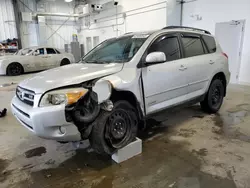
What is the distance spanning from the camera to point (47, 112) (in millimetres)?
1925

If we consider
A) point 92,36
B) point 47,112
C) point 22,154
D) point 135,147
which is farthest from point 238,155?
point 92,36

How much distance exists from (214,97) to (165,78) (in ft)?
5.41

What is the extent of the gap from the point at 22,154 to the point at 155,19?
791 cm

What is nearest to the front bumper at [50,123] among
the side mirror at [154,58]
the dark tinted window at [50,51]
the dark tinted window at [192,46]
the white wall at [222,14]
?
the side mirror at [154,58]

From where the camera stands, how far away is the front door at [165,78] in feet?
8.55

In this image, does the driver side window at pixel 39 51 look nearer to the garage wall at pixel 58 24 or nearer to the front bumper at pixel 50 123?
the garage wall at pixel 58 24

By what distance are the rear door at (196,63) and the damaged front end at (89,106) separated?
1.60 m

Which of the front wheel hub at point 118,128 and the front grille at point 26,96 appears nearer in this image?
the front grille at point 26,96

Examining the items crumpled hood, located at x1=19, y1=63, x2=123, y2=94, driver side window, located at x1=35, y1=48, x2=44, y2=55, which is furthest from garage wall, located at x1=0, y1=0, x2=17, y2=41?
crumpled hood, located at x1=19, y1=63, x2=123, y2=94

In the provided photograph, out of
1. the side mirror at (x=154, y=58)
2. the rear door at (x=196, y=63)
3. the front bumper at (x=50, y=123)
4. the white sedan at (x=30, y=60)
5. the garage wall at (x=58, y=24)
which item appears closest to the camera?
the front bumper at (x=50, y=123)

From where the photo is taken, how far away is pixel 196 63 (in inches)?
128

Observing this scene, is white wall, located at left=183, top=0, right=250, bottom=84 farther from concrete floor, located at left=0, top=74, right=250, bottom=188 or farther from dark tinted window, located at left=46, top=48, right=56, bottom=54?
dark tinted window, located at left=46, top=48, right=56, bottom=54

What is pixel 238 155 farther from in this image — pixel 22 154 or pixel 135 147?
pixel 22 154

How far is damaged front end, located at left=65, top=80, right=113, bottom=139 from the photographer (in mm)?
2043
